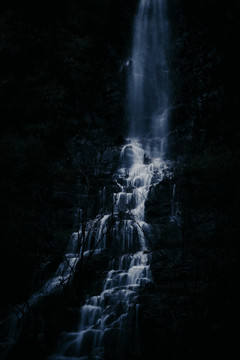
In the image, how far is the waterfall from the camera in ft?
102

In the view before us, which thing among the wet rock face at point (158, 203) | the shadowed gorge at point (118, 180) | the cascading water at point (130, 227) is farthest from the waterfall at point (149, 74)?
the wet rock face at point (158, 203)

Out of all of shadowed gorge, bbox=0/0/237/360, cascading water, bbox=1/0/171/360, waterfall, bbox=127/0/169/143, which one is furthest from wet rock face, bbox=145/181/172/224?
waterfall, bbox=127/0/169/143

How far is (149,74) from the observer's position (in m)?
34.6

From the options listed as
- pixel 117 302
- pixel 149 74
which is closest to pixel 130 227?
pixel 117 302

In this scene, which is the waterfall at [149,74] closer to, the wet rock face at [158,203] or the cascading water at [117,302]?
the wet rock face at [158,203]

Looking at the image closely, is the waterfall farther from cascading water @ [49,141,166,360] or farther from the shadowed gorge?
cascading water @ [49,141,166,360]

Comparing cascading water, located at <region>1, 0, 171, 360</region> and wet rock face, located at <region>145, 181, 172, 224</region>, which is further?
wet rock face, located at <region>145, 181, 172, 224</region>

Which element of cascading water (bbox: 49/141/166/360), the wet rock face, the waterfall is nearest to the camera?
cascading water (bbox: 49/141/166/360)

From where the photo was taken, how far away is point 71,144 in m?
26.9

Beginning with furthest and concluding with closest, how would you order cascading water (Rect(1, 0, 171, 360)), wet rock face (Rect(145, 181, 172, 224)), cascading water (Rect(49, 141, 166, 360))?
wet rock face (Rect(145, 181, 172, 224)) → cascading water (Rect(1, 0, 171, 360)) → cascading water (Rect(49, 141, 166, 360))

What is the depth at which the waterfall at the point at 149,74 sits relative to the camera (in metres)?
31.1

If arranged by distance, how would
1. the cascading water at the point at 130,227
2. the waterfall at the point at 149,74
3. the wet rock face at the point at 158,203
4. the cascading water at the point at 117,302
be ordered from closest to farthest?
the cascading water at the point at 117,302 < the cascading water at the point at 130,227 < the wet rock face at the point at 158,203 < the waterfall at the point at 149,74

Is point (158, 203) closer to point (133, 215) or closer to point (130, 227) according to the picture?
point (130, 227)

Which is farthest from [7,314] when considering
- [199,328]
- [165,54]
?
[165,54]
